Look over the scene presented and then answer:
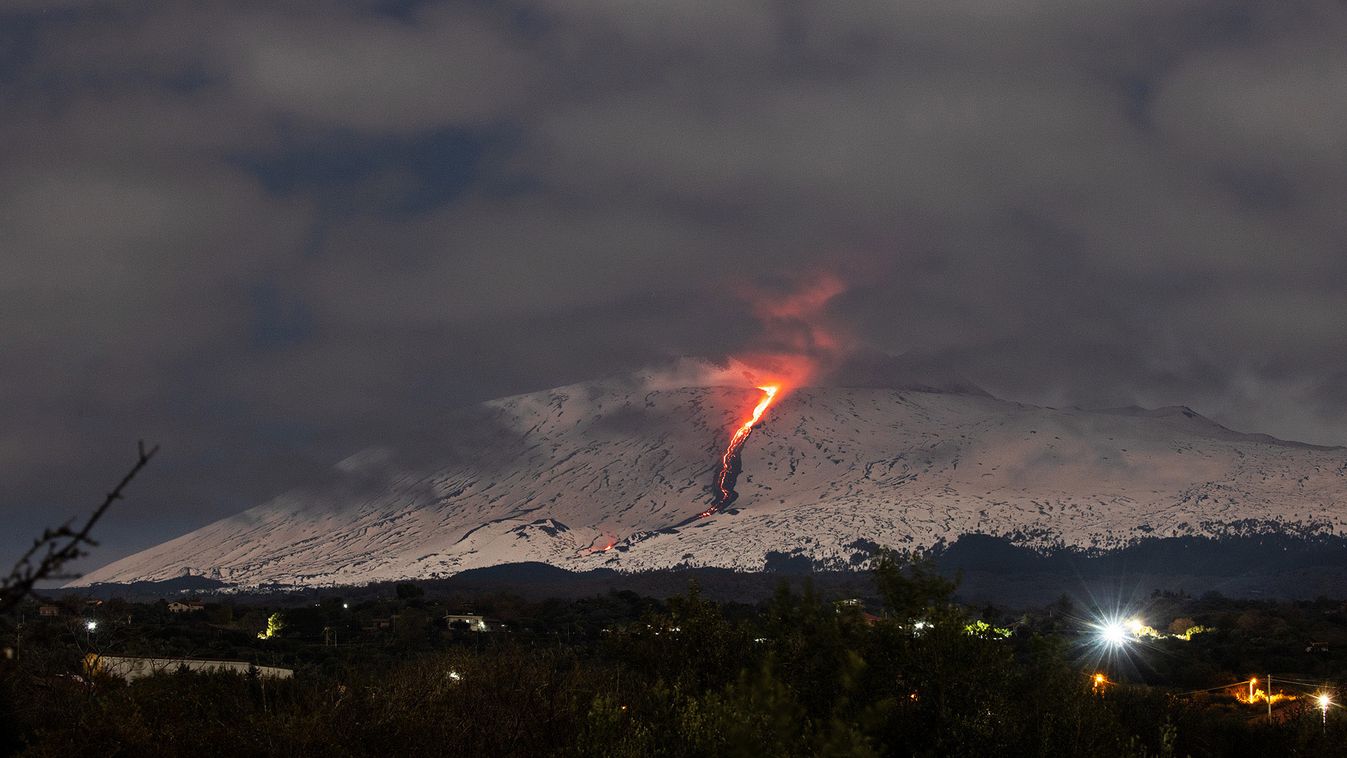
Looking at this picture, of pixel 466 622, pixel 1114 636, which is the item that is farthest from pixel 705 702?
pixel 466 622

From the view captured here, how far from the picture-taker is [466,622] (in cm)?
7788

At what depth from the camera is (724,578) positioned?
175875 mm

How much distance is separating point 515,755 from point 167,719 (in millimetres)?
7228

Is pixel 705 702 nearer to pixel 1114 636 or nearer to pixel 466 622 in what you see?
pixel 1114 636

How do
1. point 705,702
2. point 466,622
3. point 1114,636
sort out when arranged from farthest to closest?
point 466,622 < point 1114,636 < point 705,702

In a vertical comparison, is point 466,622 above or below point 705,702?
above

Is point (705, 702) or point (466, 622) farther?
point (466, 622)

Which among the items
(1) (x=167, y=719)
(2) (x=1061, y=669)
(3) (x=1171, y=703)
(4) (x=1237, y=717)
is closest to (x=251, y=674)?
(1) (x=167, y=719)

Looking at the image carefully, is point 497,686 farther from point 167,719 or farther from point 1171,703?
point 1171,703

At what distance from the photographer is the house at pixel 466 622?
75.8 metres

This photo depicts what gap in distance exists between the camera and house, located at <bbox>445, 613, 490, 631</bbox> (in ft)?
249

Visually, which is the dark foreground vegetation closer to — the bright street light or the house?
the bright street light

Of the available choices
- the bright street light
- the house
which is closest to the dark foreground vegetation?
the bright street light

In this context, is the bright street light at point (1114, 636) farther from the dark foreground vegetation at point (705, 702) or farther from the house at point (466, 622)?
the house at point (466, 622)
